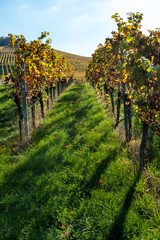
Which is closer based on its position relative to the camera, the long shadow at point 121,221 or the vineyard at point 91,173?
the long shadow at point 121,221

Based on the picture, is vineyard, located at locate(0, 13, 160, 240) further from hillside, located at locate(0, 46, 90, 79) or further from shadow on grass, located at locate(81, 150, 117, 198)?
hillside, located at locate(0, 46, 90, 79)

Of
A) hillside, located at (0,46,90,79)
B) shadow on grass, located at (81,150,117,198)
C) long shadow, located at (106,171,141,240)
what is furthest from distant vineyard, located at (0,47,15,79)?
long shadow, located at (106,171,141,240)

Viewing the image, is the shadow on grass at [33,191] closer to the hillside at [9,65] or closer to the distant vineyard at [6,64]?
the distant vineyard at [6,64]

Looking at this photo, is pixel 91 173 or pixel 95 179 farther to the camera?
pixel 91 173

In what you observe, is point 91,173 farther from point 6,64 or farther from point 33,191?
point 6,64

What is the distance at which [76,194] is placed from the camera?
3.12 metres

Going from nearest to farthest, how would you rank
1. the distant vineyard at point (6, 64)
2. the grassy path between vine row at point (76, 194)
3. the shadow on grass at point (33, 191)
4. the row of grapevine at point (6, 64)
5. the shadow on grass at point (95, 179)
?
the grassy path between vine row at point (76, 194)
the shadow on grass at point (33, 191)
the shadow on grass at point (95, 179)
the row of grapevine at point (6, 64)
the distant vineyard at point (6, 64)

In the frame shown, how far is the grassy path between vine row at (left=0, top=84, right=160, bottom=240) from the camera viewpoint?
242 cm

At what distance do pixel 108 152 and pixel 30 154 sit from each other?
2.28 m

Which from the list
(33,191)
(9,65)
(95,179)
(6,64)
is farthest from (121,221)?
(6,64)

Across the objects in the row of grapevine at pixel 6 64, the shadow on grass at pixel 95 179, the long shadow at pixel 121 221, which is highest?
the row of grapevine at pixel 6 64

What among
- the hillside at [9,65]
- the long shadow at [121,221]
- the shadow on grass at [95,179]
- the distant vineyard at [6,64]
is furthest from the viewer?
the hillside at [9,65]

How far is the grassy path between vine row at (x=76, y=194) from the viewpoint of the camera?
242 cm

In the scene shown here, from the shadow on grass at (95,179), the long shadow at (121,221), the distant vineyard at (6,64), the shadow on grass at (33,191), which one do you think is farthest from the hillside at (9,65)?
the long shadow at (121,221)
